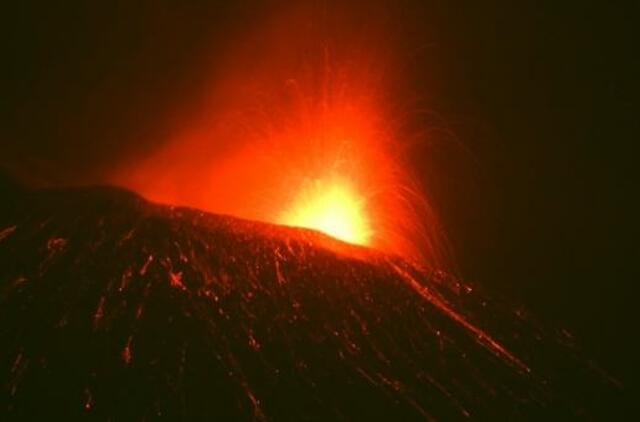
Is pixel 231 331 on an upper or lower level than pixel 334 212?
lower

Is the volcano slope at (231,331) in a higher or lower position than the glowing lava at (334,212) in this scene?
lower

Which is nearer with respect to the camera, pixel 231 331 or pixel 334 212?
pixel 231 331

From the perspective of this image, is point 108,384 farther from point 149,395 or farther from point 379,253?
point 379,253

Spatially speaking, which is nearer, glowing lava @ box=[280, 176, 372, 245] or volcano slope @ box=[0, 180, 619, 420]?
volcano slope @ box=[0, 180, 619, 420]

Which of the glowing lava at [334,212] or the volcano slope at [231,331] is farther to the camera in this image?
the glowing lava at [334,212]
